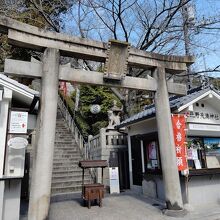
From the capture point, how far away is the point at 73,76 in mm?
7910

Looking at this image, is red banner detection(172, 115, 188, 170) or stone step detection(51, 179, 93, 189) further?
stone step detection(51, 179, 93, 189)

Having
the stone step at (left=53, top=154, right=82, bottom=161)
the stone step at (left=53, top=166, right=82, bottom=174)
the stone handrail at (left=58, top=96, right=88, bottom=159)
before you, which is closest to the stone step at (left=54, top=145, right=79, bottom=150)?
the stone handrail at (left=58, top=96, right=88, bottom=159)

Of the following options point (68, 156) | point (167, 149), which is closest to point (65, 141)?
point (68, 156)

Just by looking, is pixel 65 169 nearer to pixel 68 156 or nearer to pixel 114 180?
pixel 68 156

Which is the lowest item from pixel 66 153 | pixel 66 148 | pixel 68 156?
pixel 68 156

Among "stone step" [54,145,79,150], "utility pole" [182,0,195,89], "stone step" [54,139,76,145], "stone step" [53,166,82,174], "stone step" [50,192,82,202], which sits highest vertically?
"utility pole" [182,0,195,89]

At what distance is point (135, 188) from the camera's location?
12.7 meters

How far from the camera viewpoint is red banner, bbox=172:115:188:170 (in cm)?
895

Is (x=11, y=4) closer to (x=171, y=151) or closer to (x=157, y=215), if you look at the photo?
(x=171, y=151)

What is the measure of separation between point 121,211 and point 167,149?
2761mm

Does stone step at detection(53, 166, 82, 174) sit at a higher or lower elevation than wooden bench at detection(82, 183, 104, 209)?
higher

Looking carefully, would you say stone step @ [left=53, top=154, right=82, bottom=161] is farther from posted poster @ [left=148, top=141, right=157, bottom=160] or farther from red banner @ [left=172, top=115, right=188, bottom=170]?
red banner @ [left=172, top=115, right=188, bottom=170]

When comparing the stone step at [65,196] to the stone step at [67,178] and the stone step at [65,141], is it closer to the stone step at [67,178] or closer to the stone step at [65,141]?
the stone step at [67,178]

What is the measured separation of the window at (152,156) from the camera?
10.8m
